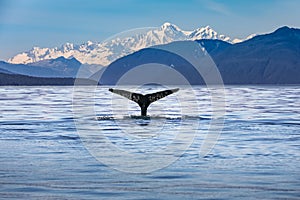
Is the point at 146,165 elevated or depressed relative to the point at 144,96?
depressed

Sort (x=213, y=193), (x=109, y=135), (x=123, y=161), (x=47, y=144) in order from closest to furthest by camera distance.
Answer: (x=213, y=193) → (x=123, y=161) → (x=47, y=144) → (x=109, y=135)

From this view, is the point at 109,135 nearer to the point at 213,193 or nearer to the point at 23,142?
the point at 23,142

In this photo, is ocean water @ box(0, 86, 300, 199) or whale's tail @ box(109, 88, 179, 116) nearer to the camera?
ocean water @ box(0, 86, 300, 199)

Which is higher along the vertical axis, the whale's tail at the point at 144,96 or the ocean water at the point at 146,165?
the whale's tail at the point at 144,96

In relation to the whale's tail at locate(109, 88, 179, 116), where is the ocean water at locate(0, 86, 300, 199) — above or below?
below

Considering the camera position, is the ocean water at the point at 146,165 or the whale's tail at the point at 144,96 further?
the whale's tail at the point at 144,96

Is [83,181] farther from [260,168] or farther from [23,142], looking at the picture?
[23,142]

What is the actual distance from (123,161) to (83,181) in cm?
354

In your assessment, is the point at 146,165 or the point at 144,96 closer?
the point at 146,165

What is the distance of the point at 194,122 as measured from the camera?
3584 centimetres

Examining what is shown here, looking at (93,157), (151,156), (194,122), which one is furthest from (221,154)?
(194,122)

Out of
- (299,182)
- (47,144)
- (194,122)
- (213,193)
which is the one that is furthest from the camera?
(194,122)

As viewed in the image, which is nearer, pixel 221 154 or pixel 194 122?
pixel 221 154

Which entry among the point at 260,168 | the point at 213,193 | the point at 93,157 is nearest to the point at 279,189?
the point at 213,193
